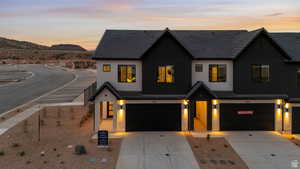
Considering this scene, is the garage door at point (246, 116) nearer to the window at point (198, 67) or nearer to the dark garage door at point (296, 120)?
the dark garage door at point (296, 120)

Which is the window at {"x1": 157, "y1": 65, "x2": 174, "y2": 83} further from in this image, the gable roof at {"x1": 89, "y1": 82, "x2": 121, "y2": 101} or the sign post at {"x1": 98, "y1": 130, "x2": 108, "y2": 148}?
the sign post at {"x1": 98, "y1": 130, "x2": 108, "y2": 148}

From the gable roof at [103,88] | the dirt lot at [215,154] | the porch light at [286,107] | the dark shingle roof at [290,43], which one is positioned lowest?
the dirt lot at [215,154]

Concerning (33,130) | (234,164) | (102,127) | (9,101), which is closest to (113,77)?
(102,127)

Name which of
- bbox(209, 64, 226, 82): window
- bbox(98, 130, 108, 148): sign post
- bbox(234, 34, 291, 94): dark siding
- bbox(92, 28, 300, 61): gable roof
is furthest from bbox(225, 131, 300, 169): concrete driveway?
bbox(98, 130, 108, 148): sign post

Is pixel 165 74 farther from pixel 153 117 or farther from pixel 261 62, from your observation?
pixel 261 62

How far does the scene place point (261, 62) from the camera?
18.9 metres

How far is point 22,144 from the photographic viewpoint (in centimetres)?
1562

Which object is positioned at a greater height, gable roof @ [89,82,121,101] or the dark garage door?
gable roof @ [89,82,121,101]

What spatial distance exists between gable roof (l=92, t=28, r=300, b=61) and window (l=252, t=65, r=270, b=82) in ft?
5.84

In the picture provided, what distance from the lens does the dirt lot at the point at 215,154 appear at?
42.0 feet

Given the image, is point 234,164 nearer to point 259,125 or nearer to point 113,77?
point 259,125

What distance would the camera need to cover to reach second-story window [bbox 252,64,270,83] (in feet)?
62.1

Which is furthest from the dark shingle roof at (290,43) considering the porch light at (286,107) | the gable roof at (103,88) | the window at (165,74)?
the gable roof at (103,88)

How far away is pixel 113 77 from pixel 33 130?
719 centimetres
